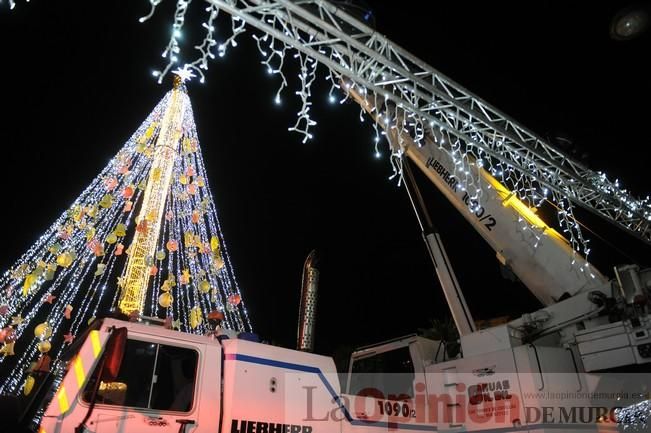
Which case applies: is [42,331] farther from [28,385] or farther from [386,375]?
[386,375]

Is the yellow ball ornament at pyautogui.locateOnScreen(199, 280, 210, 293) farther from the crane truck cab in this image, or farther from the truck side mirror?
the truck side mirror

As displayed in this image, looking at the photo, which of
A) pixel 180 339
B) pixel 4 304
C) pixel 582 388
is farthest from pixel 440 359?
pixel 4 304

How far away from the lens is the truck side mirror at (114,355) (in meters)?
4.14

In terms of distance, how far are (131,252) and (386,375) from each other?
1576 cm

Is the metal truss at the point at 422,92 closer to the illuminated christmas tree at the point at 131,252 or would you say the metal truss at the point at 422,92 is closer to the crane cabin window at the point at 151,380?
the crane cabin window at the point at 151,380

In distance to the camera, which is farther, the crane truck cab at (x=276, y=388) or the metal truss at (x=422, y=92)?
the metal truss at (x=422, y=92)

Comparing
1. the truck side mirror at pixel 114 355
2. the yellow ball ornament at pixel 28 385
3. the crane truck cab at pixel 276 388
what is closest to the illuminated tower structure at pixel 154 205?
the crane truck cab at pixel 276 388

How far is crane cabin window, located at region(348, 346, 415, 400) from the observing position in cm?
734

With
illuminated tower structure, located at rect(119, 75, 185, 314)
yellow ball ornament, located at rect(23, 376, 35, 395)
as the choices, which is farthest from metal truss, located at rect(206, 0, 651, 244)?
illuminated tower structure, located at rect(119, 75, 185, 314)

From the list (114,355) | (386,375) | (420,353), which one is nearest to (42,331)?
(386,375)

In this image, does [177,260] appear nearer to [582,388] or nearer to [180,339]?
[180,339]

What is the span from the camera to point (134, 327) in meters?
4.79

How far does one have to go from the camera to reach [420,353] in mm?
7570

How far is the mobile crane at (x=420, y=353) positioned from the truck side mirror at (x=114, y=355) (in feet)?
0.05
